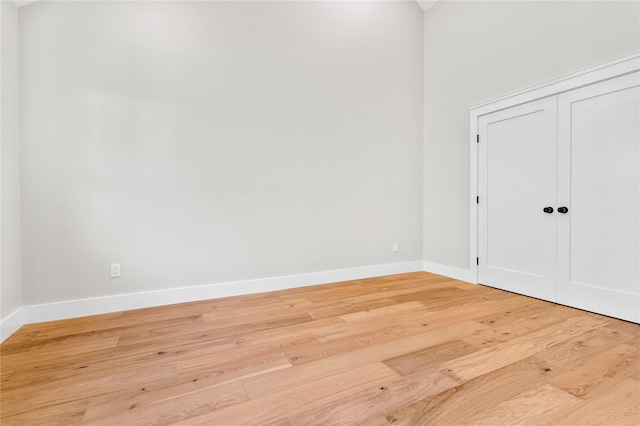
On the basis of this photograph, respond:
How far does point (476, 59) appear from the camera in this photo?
3500 millimetres

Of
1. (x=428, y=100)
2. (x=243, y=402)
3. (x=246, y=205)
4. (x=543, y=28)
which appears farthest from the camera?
(x=428, y=100)

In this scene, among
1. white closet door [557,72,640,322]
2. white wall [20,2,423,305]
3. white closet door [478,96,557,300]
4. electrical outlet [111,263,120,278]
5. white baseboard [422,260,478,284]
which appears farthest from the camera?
white baseboard [422,260,478,284]

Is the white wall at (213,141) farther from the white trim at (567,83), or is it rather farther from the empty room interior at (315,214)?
the white trim at (567,83)

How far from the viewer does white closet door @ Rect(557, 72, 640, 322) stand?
91.4 inches

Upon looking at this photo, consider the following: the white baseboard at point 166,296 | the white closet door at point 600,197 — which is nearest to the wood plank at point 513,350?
the white closet door at point 600,197

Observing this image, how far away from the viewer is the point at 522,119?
304cm

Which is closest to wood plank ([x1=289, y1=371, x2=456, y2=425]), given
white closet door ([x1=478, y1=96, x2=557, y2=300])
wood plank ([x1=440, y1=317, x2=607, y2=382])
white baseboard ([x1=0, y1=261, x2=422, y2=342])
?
wood plank ([x1=440, y1=317, x2=607, y2=382])

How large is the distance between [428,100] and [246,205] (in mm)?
2915

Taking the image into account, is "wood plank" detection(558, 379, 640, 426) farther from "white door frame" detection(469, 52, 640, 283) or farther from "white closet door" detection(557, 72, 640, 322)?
"white door frame" detection(469, 52, 640, 283)

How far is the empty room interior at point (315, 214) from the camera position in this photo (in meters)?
1.53

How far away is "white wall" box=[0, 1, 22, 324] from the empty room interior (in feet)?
0.07

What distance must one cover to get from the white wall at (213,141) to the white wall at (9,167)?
6cm

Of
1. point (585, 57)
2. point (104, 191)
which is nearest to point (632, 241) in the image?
point (585, 57)

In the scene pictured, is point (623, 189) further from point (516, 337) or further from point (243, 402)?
point (243, 402)
